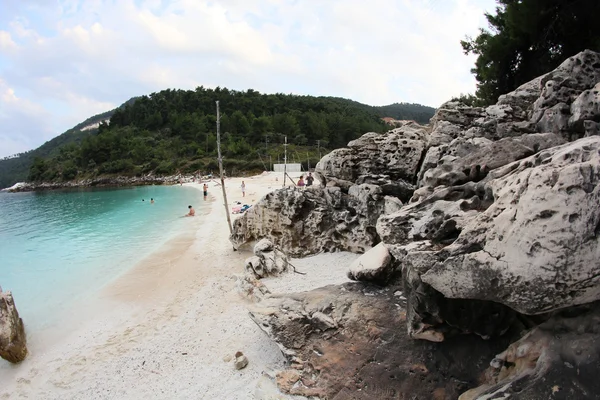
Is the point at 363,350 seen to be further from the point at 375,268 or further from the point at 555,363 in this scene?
the point at 555,363

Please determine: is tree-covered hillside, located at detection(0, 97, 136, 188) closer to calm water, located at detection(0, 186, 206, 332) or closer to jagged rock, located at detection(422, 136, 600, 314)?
calm water, located at detection(0, 186, 206, 332)

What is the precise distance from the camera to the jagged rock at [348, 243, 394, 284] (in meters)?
5.95

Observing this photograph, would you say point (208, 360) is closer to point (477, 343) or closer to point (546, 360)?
point (477, 343)

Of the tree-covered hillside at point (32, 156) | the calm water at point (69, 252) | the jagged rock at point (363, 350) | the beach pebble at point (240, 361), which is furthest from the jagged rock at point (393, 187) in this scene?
the tree-covered hillside at point (32, 156)

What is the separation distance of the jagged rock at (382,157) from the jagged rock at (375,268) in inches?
125

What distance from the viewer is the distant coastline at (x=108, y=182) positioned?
6488 centimetres

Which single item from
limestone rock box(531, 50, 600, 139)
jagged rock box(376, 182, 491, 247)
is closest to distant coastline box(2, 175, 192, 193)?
limestone rock box(531, 50, 600, 139)

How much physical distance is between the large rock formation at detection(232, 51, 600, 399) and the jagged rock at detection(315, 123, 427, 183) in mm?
610

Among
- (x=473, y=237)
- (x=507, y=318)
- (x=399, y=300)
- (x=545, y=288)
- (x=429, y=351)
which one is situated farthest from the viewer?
(x=399, y=300)

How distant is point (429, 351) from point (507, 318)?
102cm

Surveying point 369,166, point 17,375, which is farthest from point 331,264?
point 17,375

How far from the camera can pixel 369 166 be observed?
30.4 ft

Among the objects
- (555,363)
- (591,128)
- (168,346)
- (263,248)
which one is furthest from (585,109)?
(168,346)

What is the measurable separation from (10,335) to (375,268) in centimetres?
752
